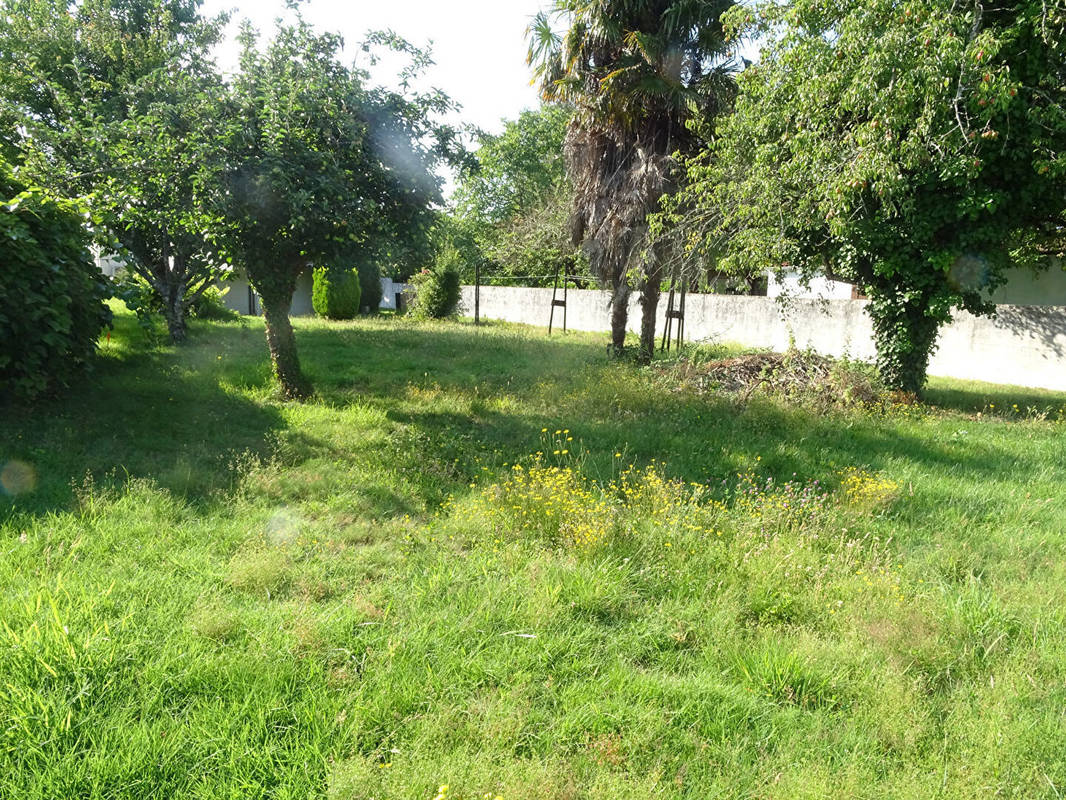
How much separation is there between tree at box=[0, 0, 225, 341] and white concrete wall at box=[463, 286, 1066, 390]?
892 centimetres

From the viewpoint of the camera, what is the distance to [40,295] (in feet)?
18.4

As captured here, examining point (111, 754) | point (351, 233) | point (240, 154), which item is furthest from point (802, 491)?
point (240, 154)

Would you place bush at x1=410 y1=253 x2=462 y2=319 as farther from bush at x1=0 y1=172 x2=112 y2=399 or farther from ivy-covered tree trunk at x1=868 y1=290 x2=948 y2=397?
bush at x1=0 y1=172 x2=112 y2=399

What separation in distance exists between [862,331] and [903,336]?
5.22 meters

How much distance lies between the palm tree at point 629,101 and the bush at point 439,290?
10480mm

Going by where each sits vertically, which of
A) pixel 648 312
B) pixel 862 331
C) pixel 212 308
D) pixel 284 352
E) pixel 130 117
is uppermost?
pixel 130 117

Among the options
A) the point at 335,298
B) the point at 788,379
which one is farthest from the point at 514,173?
the point at 788,379

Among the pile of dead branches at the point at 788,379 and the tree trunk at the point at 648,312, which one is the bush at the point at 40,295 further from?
the tree trunk at the point at 648,312

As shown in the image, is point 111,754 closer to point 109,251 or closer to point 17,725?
point 17,725

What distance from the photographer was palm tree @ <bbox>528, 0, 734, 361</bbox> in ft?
33.2

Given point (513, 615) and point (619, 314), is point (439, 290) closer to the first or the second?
point (619, 314)

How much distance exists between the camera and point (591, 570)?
357 cm

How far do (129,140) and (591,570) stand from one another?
267 inches

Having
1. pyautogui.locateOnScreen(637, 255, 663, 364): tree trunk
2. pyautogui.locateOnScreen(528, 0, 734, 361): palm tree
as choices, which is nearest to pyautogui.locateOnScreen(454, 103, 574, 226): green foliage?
pyautogui.locateOnScreen(528, 0, 734, 361): palm tree
